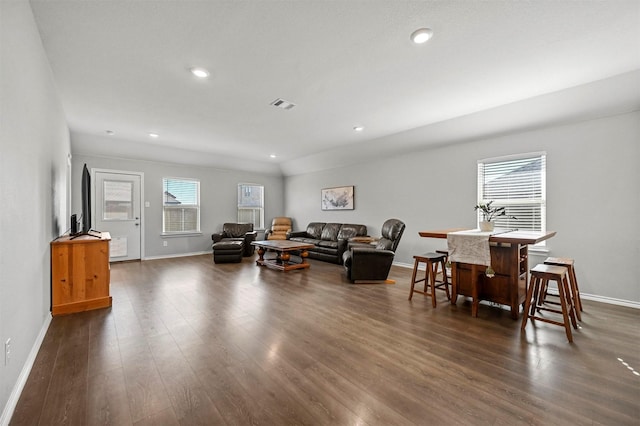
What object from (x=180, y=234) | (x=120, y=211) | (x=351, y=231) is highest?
(x=120, y=211)

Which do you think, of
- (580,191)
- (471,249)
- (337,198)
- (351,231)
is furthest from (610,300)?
(337,198)

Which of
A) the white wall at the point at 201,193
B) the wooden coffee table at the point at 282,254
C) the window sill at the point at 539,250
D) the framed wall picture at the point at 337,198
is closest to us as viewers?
the window sill at the point at 539,250

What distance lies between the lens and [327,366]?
2041mm

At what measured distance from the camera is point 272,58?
8.89 ft

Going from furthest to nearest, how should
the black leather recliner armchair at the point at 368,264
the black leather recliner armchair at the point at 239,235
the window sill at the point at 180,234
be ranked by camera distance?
the black leather recliner armchair at the point at 239,235 < the window sill at the point at 180,234 < the black leather recliner armchair at the point at 368,264

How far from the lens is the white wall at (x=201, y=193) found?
593 centimetres

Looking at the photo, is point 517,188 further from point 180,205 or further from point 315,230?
point 180,205

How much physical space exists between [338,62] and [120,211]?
20.1 ft

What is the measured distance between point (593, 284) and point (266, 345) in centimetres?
441

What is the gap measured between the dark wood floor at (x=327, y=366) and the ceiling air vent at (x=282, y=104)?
2.75 metres

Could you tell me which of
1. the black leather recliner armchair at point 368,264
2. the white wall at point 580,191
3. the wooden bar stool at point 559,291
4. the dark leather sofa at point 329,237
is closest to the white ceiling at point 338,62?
the white wall at point 580,191

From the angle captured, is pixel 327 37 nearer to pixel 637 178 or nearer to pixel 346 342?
pixel 346 342

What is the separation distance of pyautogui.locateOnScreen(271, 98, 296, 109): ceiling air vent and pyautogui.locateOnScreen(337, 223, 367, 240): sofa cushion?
334 cm

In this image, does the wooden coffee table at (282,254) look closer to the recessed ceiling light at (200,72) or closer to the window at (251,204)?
the window at (251,204)
